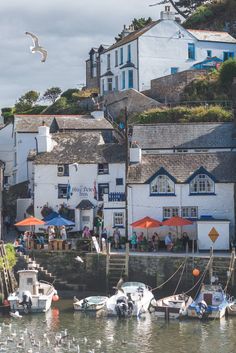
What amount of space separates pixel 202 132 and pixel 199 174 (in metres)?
7.61

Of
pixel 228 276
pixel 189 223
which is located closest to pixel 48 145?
pixel 189 223

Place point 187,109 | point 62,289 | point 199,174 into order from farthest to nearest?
point 187,109 < point 199,174 < point 62,289

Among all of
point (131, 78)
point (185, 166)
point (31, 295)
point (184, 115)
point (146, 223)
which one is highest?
point (131, 78)

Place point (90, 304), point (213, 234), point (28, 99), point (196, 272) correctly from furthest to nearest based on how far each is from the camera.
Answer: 1. point (28, 99)
2. point (213, 234)
3. point (196, 272)
4. point (90, 304)

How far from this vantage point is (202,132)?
55.1m

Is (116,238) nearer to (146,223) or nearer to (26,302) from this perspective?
(146,223)

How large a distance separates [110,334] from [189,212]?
15.5 m

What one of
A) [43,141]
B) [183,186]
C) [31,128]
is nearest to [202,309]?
[183,186]

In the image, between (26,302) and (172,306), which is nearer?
(172,306)

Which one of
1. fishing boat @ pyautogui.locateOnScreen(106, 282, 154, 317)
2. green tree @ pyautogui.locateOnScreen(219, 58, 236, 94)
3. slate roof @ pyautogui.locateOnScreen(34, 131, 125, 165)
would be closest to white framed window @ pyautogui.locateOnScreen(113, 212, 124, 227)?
slate roof @ pyautogui.locateOnScreen(34, 131, 125, 165)

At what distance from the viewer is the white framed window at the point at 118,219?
49.2 metres

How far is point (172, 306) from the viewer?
122 feet

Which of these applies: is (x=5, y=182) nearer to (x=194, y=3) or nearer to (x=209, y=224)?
(x=209, y=224)

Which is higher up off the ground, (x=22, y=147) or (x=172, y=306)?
(x=22, y=147)
